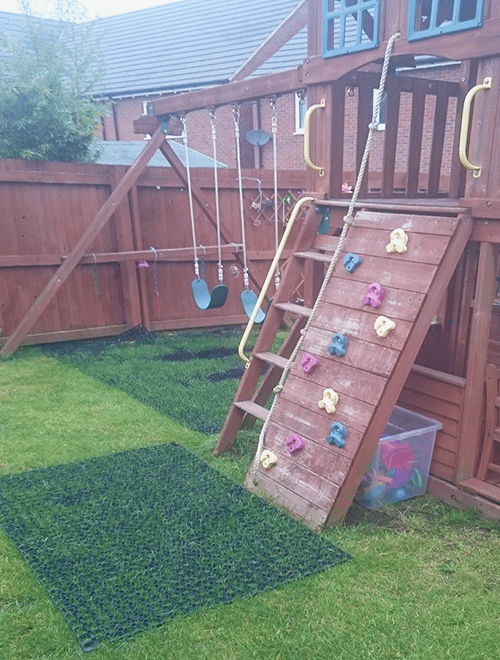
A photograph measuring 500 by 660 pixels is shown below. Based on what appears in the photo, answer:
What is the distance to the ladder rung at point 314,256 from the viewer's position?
3582mm

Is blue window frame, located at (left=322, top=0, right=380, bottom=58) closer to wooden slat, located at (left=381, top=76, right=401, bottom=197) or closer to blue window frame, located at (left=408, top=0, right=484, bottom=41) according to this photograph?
blue window frame, located at (left=408, top=0, right=484, bottom=41)

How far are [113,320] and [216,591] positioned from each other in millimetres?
5337

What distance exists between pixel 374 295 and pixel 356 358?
1.20ft

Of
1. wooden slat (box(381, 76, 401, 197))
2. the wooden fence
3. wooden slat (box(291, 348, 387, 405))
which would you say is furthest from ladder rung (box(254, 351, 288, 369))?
the wooden fence

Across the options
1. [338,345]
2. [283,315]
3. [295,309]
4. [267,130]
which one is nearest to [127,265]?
[283,315]

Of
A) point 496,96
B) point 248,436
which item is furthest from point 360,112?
point 248,436

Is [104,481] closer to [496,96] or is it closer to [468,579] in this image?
[468,579]

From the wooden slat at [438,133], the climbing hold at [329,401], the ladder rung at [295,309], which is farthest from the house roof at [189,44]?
the climbing hold at [329,401]

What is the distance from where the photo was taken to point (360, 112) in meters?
3.94

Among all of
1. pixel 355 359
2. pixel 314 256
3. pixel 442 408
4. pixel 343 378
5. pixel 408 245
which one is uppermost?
pixel 408 245

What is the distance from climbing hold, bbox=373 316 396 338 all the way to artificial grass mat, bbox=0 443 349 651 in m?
1.13

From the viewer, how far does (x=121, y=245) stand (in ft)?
23.7

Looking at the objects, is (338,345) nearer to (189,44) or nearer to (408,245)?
(408,245)

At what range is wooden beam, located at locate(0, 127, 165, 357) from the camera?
6438 mm
